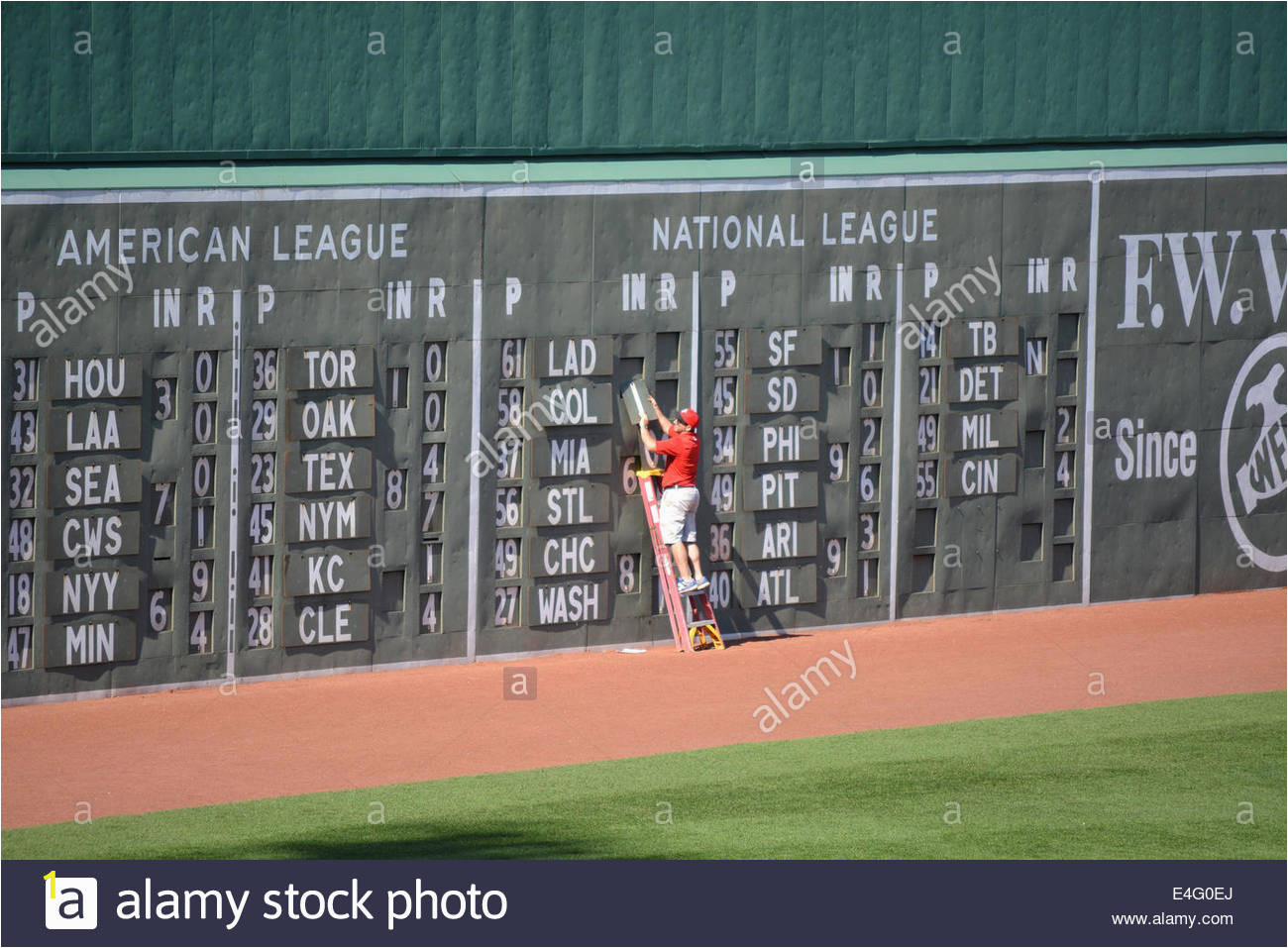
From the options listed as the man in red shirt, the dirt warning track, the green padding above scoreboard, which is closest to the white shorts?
the man in red shirt

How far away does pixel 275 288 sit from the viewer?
14.7m

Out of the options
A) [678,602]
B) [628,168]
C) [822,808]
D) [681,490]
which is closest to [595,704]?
[678,602]

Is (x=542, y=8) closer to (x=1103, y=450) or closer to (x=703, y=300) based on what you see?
(x=703, y=300)

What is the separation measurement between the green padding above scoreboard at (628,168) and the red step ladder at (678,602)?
106 inches

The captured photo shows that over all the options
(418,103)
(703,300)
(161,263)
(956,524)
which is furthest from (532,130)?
(956,524)

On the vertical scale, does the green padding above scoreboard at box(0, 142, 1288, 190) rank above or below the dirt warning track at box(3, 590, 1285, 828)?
above

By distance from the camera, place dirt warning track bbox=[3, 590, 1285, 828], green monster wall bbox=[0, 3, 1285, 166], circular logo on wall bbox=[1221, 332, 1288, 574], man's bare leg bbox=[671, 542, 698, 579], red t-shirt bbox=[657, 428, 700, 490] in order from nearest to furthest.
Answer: dirt warning track bbox=[3, 590, 1285, 828] → green monster wall bbox=[0, 3, 1285, 166] → red t-shirt bbox=[657, 428, 700, 490] → man's bare leg bbox=[671, 542, 698, 579] → circular logo on wall bbox=[1221, 332, 1288, 574]

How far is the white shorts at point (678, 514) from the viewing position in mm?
15734

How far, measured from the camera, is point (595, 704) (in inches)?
573

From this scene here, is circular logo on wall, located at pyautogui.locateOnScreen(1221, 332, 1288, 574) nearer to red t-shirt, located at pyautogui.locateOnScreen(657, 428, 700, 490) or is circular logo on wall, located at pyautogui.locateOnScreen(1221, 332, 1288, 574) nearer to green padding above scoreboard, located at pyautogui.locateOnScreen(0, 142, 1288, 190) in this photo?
green padding above scoreboard, located at pyautogui.locateOnScreen(0, 142, 1288, 190)

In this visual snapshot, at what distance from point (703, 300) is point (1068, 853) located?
697 cm

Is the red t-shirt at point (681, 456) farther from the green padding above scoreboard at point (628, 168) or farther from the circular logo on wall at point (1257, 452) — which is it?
the circular logo on wall at point (1257, 452)

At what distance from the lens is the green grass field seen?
35.0ft

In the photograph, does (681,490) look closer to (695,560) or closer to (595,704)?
(695,560)
